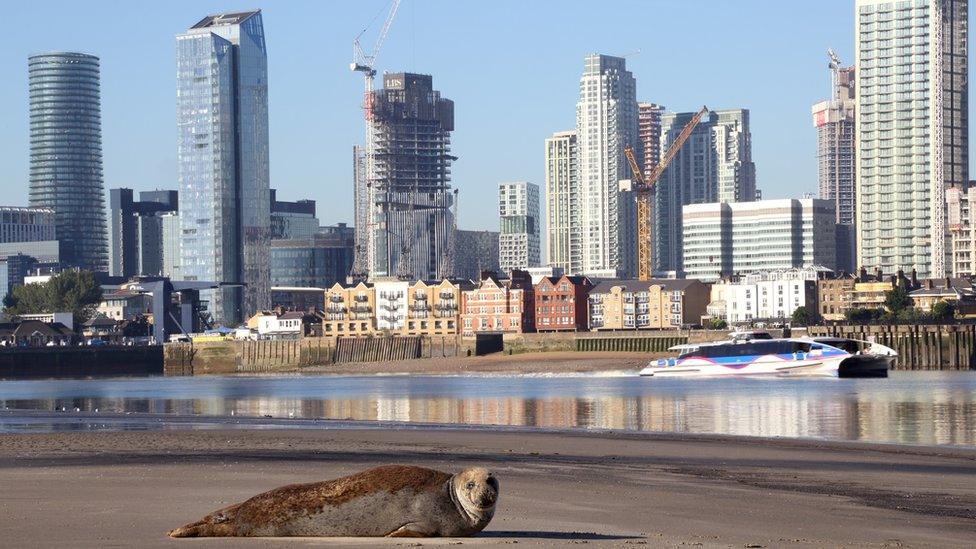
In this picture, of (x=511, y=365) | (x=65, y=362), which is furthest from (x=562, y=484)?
(x=65, y=362)

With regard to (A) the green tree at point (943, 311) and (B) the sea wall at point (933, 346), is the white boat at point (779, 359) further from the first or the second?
(A) the green tree at point (943, 311)

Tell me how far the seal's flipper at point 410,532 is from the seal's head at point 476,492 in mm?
452

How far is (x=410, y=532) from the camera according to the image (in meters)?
16.3

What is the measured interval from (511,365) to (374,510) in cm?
15019

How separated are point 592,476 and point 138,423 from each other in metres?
25.8

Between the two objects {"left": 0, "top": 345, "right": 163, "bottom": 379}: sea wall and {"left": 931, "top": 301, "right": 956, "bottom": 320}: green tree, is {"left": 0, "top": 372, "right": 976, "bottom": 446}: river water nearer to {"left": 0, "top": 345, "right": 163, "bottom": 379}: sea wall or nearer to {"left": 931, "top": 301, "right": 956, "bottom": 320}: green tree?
{"left": 931, "top": 301, "right": 956, "bottom": 320}: green tree

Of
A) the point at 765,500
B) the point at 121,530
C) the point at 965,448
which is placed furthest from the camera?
the point at 965,448

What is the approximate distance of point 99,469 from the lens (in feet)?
91.5

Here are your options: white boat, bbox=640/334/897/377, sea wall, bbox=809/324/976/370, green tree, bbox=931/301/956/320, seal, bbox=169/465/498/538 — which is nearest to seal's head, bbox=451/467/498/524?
seal, bbox=169/465/498/538

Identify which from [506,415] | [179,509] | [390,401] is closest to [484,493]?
[179,509]

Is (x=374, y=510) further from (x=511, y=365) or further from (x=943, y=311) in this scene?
(x=943, y=311)

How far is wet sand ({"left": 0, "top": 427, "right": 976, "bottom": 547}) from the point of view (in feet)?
60.0

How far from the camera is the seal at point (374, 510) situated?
16.2 m

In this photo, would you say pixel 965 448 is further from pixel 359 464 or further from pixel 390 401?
pixel 390 401
